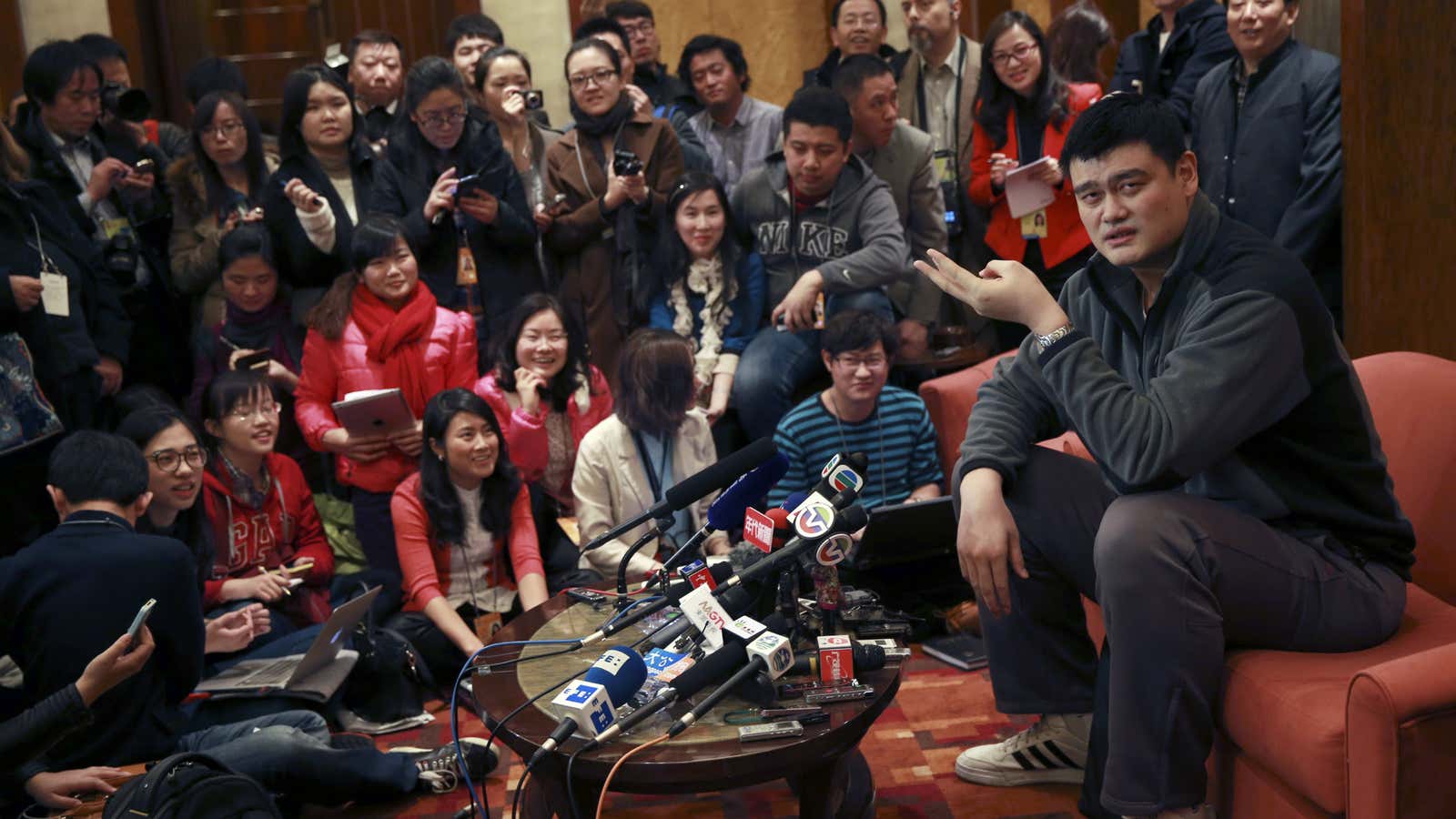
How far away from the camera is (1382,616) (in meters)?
2.05

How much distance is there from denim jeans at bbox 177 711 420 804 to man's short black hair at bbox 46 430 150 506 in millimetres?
532

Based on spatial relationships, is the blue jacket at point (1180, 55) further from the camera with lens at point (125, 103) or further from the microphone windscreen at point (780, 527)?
the camera with lens at point (125, 103)

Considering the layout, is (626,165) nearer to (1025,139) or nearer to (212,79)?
(1025,139)

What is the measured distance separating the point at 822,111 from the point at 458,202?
3.65 ft

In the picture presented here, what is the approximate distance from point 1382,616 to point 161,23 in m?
5.65

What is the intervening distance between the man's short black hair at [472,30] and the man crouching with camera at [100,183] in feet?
3.73

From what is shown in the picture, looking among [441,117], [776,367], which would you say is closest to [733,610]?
[776,367]

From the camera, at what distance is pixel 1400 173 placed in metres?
3.14

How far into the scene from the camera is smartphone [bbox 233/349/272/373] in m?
3.73

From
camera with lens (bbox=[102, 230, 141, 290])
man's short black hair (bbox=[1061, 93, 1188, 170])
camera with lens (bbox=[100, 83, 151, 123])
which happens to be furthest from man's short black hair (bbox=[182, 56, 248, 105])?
man's short black hair (bbox=[1061, 93, 1188, 170])

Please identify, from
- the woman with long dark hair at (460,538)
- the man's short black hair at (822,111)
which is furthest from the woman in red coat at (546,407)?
the man's short black hair at (822,111)

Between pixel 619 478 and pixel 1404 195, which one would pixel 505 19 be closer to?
pixel 619 478

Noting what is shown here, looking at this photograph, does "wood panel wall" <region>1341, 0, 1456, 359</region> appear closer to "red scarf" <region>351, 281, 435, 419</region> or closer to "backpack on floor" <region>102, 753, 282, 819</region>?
"red scarf" <region>351, 281, 435, 419</region>

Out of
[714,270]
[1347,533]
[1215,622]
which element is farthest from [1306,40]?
[1215,622]
